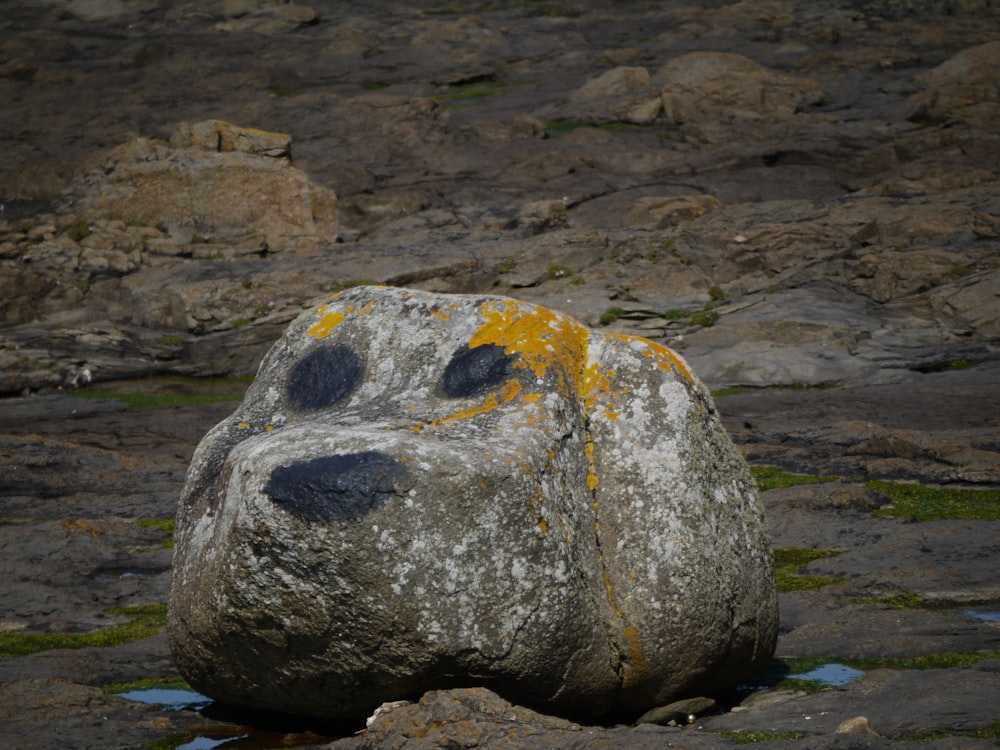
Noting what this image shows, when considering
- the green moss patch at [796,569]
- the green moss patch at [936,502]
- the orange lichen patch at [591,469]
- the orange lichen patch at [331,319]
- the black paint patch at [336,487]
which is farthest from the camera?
the green moss patch at [936,502]

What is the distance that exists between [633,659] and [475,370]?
2281mm

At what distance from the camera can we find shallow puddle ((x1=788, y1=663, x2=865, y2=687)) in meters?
8.72

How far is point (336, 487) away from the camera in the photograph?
287 inches

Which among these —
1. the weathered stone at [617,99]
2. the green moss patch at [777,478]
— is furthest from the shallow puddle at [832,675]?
the weathered stone at [617,99]

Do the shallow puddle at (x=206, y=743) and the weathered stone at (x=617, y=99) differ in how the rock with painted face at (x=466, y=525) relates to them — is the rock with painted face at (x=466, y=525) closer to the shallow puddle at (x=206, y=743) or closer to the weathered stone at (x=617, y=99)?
the shallow puddle at (x=206, y=743)

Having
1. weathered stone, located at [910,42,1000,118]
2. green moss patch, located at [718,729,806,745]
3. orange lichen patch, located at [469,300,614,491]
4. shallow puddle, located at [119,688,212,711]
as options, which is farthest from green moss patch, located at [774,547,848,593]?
weathered stone, located at [910,42,1000,118]

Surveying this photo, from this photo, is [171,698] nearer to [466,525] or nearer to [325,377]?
[325,377]

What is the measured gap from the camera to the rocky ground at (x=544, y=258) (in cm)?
941

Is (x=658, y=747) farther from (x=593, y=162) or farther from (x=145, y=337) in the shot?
(x=593, y=162)

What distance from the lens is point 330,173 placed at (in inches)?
1763

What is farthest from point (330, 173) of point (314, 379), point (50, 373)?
point (314, 379)

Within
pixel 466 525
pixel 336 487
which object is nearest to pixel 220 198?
pixel 336 487

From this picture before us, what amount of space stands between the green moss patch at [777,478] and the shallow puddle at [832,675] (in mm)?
8628

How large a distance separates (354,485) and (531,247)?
29.1 metres
